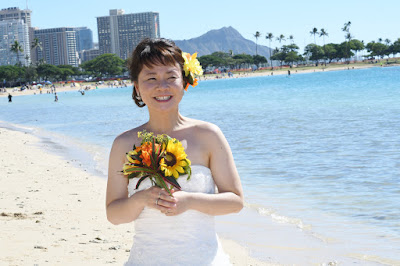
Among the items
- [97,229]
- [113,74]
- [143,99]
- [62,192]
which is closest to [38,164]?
[62,192]

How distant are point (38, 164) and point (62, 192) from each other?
13.1 feet

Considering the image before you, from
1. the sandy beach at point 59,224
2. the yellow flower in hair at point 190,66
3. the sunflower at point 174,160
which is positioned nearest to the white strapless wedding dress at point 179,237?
the sunflower at point 174,160

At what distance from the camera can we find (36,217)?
7.14m

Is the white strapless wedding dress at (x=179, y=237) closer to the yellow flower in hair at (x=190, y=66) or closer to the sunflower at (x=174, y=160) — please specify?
the sunflower at (x=174, y=160)

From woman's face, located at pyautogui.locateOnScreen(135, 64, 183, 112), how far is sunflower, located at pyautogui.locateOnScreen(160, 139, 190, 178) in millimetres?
277

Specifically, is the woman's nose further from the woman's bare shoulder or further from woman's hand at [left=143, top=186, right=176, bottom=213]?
woman's hand at [left=143, top=186, right=176, bottom=213]

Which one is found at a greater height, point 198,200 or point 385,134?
point 198,200

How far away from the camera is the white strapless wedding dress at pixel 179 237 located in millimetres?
2383

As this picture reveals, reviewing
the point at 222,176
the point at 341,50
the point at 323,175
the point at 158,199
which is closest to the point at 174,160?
the point at 158,199

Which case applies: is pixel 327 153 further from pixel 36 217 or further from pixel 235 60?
pixel 235 60

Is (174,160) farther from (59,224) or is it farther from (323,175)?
(323,175)

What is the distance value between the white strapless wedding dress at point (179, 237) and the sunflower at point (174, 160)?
10 centimetres

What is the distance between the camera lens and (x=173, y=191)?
2.32 m

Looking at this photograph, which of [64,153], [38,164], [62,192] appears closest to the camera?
[62,192]
